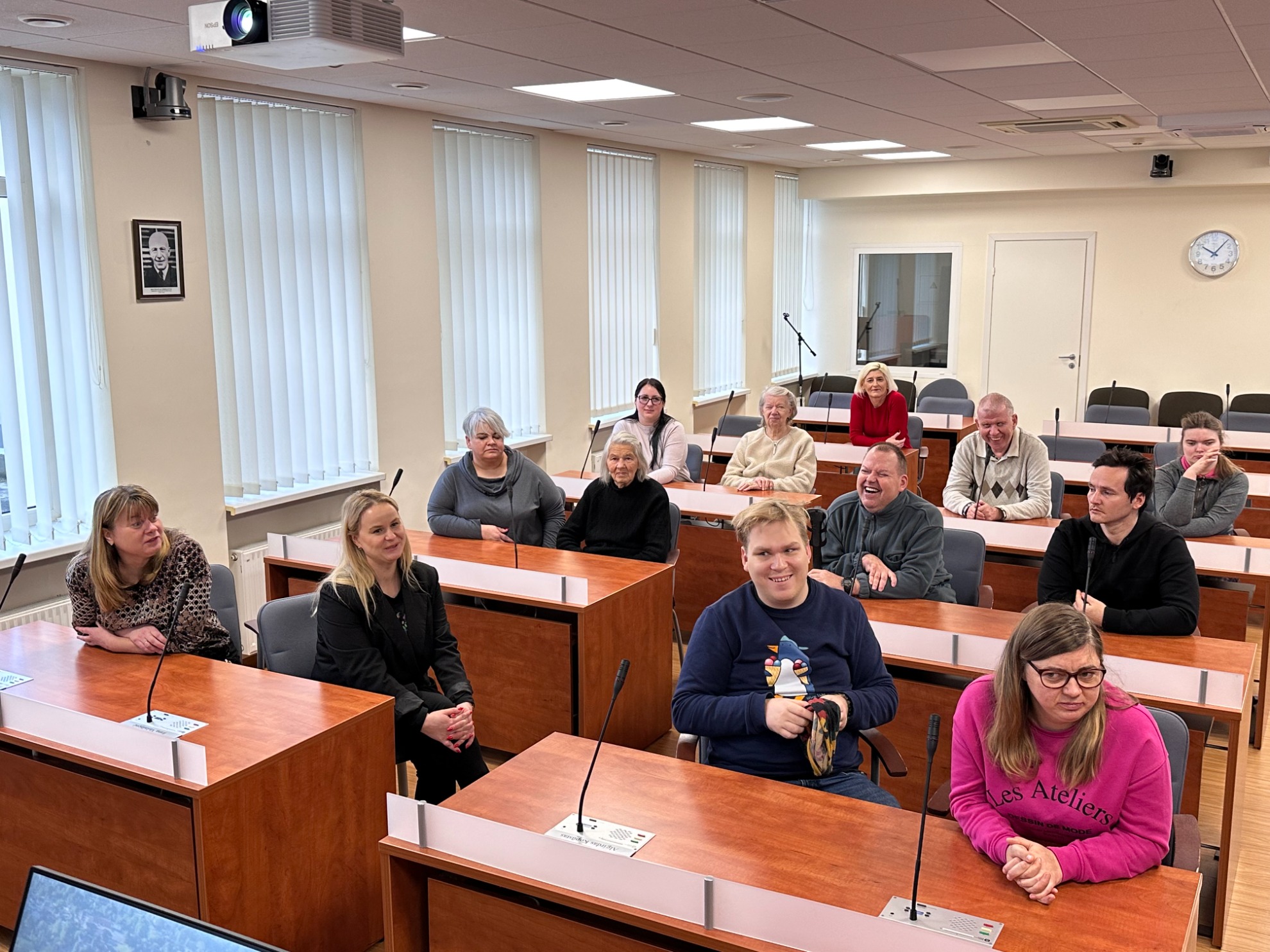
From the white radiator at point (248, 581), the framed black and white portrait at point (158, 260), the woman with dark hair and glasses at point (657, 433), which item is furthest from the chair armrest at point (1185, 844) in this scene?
the framed black and white portrait at point (158, 260)

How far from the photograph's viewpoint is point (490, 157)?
7242 millimetres

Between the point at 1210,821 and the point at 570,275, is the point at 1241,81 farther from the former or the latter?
the point at 570,275

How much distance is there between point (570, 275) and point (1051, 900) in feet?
21.3

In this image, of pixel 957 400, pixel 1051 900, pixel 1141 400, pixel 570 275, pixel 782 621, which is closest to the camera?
pixel 1051 900

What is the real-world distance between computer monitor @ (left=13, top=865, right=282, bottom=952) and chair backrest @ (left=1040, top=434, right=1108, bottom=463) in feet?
20.5

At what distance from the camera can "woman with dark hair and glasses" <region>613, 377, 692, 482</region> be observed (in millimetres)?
6328

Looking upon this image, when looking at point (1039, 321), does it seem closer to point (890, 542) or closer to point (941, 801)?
point (890, 542)

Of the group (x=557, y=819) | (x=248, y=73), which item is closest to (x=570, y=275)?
(x=248, y=73)

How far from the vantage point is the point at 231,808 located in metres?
2.67

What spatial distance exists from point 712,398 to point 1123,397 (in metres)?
3.76

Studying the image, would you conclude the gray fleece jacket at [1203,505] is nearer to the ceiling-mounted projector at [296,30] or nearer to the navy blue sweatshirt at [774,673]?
the navy blue sweatshirt at [774,673]

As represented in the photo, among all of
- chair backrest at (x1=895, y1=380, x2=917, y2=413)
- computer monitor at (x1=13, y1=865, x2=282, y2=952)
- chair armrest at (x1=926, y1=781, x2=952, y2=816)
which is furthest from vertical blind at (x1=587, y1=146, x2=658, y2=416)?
computer monitor at (x1=13, y1=865, x2=282, y2=952)

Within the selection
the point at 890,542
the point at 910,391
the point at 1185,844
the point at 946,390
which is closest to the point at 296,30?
the point at 890,542

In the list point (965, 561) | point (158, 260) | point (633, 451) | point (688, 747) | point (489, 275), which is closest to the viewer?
point (688, 747)
